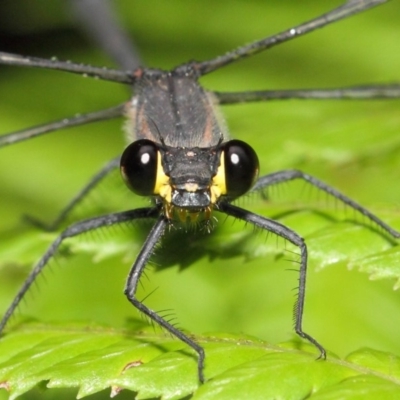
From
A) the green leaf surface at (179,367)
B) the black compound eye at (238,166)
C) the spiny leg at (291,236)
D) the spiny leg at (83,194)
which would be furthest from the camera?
the spiny leg at (83,194)

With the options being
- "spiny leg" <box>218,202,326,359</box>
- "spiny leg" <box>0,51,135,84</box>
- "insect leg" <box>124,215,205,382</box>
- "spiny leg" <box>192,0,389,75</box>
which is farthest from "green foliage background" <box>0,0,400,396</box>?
"spiny leg" <box>0,51,135,84</box>

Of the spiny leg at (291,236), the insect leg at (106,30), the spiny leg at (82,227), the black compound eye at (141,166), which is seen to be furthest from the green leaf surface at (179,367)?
the insect leg at (106,30)

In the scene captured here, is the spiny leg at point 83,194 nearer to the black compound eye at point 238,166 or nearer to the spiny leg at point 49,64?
the spiny leg at point 49,64

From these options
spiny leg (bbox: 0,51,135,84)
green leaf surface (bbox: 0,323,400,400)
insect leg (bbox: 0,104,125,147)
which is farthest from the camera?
insect leg (bbox: 0,104,125,147)

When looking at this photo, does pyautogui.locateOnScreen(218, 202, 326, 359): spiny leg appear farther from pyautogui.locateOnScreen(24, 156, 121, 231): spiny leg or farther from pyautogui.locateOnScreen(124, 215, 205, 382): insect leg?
pyautogui.locateOnScreen(24, 156, 121, 231): spiny leg

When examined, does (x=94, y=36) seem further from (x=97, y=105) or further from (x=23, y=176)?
(x=23, y=176)
